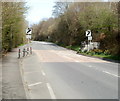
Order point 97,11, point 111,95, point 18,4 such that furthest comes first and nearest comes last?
point 97,11
point 18,4
point 111,95

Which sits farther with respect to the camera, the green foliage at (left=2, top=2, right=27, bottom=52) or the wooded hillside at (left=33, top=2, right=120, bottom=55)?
the wooded hillside at (left=33, top=2, right=120, bottom=55)

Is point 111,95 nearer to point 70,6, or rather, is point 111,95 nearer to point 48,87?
point 48,87

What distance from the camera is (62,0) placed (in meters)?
72.8

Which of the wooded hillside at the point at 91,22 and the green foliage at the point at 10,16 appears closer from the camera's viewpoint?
the green foliage at the point at 10,16

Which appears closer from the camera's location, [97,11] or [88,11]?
[97,11]

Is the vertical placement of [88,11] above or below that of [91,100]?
above

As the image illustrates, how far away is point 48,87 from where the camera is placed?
10.7 m

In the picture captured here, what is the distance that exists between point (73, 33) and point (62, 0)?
43.0 ft

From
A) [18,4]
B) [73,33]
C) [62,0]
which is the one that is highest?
[62,0]

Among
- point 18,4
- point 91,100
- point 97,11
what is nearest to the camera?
point 91,100

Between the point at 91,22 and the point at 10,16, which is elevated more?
the point at 10,16

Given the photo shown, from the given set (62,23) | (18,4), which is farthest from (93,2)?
(18,4)

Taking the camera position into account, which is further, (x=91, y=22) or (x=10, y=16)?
(x=91, y=22)

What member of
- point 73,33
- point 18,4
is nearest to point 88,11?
point 73,33
